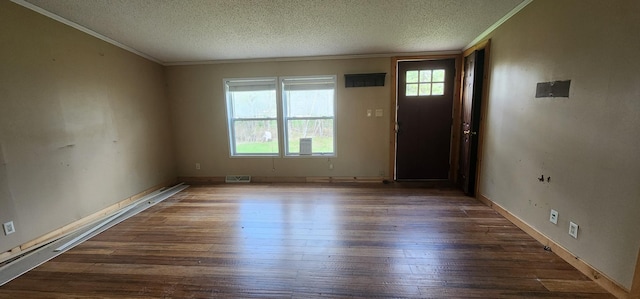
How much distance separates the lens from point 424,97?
3.95m

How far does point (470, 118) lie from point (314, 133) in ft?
8.07

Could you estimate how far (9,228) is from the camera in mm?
2092

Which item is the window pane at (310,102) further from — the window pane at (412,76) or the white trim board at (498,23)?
the white trim board at (498,23)

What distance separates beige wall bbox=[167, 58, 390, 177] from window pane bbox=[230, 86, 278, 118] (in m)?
0.23

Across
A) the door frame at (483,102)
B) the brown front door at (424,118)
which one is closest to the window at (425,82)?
the brown front door at (424,118)

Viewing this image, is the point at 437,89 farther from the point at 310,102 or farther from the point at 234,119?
the point at 234,119

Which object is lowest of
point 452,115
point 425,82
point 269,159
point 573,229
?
point 573,229

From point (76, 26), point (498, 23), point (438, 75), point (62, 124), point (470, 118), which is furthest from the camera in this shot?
point (438, 75)

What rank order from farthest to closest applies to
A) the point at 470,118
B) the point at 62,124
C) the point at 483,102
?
1. the point at 470,118
2. the point at 483,102
3. the point at 62,124

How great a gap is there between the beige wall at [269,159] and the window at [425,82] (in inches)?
15.4

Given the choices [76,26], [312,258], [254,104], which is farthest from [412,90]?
[76,26]

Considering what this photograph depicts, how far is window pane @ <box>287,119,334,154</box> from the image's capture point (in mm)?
4262

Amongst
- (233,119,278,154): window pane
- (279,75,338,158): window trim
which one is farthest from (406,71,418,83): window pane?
→ (233,119,278,154): window pane

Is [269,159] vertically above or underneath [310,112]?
underneath
